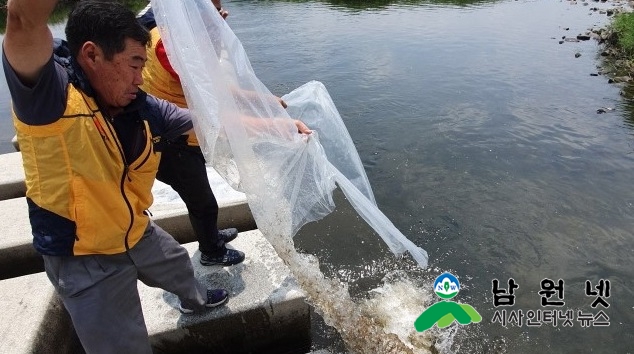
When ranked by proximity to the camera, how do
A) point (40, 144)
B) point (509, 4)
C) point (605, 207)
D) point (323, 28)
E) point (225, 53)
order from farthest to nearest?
point (509, 4) < point (323, 28) < point (605, 207) < point (225, 53) < point (40, 144)

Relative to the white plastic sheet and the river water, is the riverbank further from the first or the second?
the white plastic sheet

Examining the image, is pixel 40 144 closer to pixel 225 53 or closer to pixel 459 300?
pixel 225 53

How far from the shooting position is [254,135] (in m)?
2.90

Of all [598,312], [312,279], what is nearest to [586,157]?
[598,312]

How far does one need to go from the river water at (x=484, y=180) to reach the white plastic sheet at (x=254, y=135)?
149 cm

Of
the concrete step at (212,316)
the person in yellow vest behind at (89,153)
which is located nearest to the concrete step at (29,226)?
the concrete step at (212,316)

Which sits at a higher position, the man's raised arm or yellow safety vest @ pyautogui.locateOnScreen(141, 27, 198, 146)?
the man's raised arm

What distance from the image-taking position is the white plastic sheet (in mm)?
2627

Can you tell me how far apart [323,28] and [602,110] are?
42.6ft

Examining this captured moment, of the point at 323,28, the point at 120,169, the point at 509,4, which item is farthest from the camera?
the point at 509,4

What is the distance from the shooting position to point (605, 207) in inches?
241

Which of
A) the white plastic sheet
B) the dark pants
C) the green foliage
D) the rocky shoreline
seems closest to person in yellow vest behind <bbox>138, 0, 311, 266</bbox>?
the dark pants

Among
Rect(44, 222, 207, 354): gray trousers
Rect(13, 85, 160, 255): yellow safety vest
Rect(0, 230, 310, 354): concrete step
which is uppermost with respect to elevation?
Rect(13, 85, 160, 255): yellow safety vest

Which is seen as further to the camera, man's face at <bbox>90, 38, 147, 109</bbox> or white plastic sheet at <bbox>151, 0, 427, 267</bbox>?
white plastic sheet at <bbox>151, 0, 427, 267</bbox>
